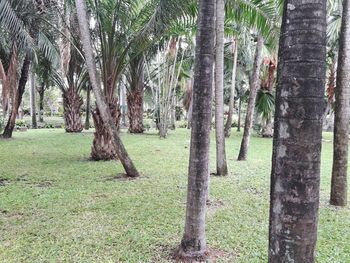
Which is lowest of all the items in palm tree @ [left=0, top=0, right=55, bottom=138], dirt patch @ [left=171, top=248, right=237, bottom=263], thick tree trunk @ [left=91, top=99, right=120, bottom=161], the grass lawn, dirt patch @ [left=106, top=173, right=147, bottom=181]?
dirt patch @ [left=171, top=248, right=237, bottom=263]

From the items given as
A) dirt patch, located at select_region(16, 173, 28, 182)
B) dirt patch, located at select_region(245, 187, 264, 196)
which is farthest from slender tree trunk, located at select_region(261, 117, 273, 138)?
dirt patch, located at select_region(16, 173, 28, 182)

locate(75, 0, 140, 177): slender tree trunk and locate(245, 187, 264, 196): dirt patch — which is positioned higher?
locate(75, 0, 140, 177): slender tree trunk

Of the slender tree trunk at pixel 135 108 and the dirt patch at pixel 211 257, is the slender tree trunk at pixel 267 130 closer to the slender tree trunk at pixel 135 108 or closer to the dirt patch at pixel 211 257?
the slender tree trunk at pixel 135 108

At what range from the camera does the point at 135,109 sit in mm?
16109

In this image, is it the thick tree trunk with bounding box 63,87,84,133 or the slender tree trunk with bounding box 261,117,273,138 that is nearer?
the thick tree trunk with bounding box 63,87,84,133

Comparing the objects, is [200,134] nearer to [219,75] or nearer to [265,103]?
[219,75]

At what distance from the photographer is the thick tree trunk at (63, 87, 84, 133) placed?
16.4 m

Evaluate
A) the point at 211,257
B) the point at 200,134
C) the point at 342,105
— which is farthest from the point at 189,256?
the point at 342,105

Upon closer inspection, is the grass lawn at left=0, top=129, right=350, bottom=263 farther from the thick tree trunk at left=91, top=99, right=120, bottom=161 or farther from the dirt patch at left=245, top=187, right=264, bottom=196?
the thick tree trunk at left=91, top=99, right=120, bottom=161

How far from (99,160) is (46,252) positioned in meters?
5.48

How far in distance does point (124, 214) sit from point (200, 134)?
1989 mm

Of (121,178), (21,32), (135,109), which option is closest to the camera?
(121,178)

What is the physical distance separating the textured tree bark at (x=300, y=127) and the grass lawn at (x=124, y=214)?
6.70 feet

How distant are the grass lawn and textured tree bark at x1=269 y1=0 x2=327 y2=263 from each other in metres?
2.04
